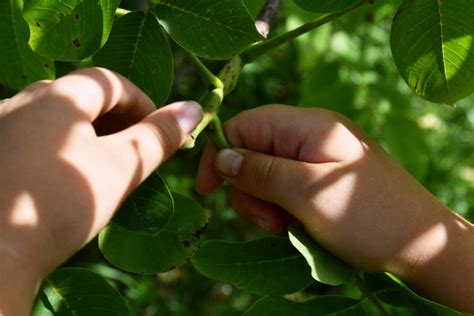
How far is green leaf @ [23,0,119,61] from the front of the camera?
1.03m

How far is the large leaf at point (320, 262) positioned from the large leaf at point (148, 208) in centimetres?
19

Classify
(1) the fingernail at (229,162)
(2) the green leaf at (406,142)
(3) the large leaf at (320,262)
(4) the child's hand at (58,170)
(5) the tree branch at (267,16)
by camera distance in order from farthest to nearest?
1. (2) the green leaf at (406,142)
2. (5) the tree branch at (267,16)
3. (1) the fingernail at (229,162)
4. (3) the large leaf at (320,262)
5. (4) the child's hand at (58,170)

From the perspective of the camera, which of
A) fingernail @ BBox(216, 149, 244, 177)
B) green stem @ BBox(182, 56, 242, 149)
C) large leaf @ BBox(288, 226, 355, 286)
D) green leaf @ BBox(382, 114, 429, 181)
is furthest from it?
green leaf @ BBox(382, 114, 429, 181)

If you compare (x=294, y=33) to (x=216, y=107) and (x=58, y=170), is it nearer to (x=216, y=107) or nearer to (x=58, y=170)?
(x=216, y=107)

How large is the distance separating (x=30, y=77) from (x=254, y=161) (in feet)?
1.42

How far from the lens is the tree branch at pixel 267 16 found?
1406 mm

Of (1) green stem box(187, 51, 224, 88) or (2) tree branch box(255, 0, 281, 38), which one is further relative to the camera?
(2) tree branch box(255, 0, 281, 38)

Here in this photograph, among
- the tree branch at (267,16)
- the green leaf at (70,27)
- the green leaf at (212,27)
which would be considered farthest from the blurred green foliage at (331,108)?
the green leaf at (70,27)

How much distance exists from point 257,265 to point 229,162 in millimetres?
203

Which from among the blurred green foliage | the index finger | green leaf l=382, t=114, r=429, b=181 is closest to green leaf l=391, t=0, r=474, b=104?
the index finger

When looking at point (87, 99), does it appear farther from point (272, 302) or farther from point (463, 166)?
point (463, 166)

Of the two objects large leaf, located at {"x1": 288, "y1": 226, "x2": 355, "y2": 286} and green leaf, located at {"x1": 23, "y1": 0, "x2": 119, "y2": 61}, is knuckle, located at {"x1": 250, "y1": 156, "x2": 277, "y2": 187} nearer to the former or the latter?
large leaf, located at {"x1": 288, "y1": 226, "x2": 355, "y2": 286}

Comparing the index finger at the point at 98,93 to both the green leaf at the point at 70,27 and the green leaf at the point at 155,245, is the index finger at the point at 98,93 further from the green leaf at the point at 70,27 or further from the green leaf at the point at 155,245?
the green leaf at the point at 155,245

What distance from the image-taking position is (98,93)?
102 cm
